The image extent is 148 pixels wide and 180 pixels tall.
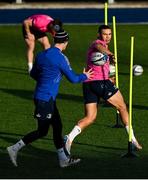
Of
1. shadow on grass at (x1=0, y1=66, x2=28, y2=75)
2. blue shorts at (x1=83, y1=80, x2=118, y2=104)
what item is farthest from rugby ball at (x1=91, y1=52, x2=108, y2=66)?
shadow on grass at (x1=0, y1=66, x2=28, y2=75)

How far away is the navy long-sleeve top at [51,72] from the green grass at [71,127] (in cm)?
117

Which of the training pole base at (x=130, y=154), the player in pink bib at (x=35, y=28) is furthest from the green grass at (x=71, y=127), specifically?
the player in pink bib at (x=35, y=28)

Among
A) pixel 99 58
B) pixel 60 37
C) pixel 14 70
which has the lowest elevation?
pixel 14 70

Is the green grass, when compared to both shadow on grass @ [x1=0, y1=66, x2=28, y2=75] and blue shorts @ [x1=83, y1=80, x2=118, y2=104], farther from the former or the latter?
blue shorts @ [x1=83, y1=80, x2=118, y2=104]

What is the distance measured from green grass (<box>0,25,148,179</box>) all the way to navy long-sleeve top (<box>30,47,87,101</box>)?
1.17m

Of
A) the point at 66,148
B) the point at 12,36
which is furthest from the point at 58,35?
the point at 12,36

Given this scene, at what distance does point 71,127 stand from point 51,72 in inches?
147

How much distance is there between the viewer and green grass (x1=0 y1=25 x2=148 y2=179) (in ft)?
42.4

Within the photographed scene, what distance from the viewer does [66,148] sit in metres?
13.8

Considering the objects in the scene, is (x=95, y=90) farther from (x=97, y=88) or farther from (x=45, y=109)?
(x=45, y=109)

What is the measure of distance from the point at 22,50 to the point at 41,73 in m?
16.3

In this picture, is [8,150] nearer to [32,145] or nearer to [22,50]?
[32,145]

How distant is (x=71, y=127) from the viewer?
1662 centimetres

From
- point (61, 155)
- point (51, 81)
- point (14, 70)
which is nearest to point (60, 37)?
point (51, 81)
